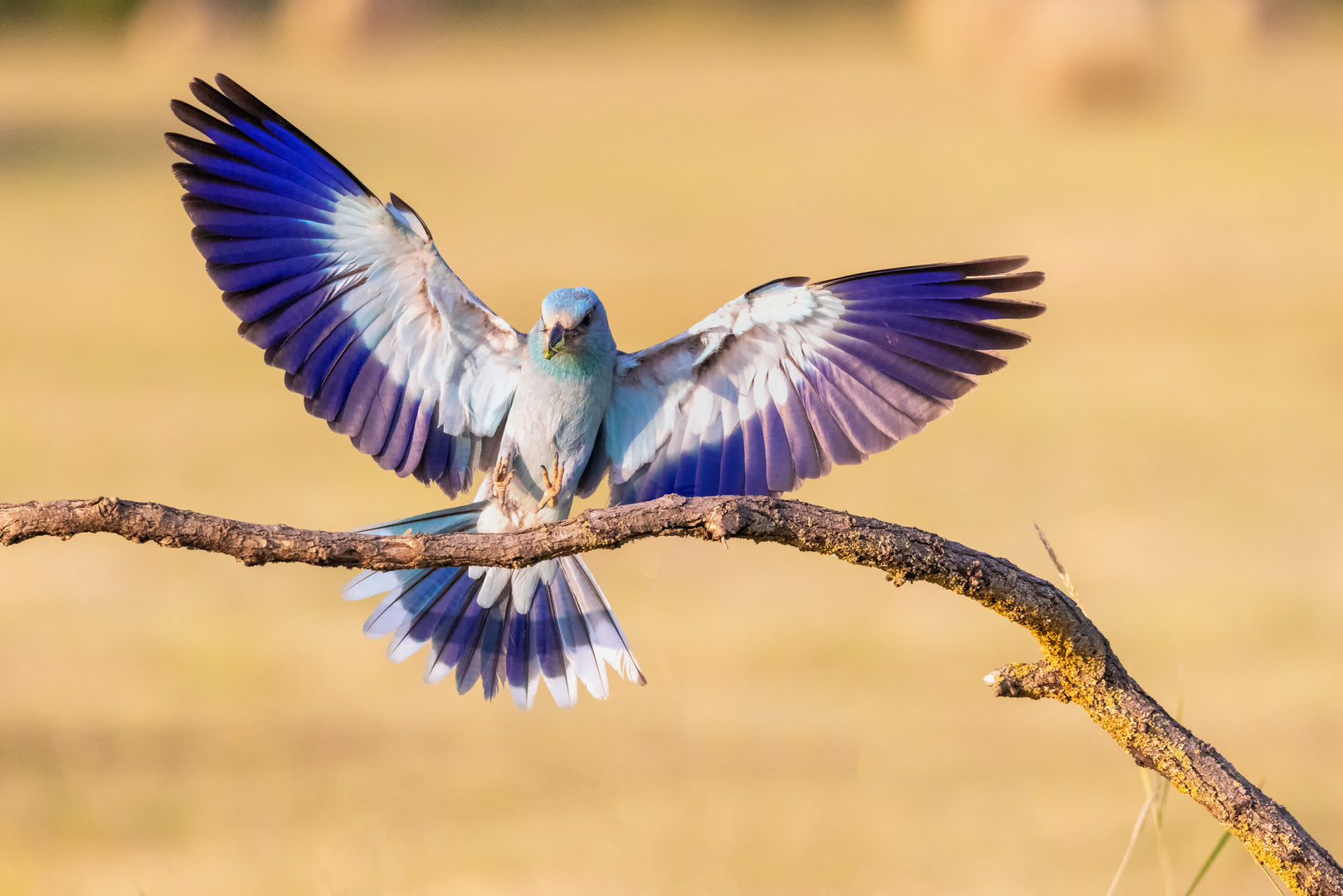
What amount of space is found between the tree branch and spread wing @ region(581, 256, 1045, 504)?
2.54ft

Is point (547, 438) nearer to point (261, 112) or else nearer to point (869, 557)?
point (261, 112)

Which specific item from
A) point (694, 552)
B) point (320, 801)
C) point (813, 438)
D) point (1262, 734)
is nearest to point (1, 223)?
point (694, 552)

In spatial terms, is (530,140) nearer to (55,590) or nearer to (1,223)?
(1,223)

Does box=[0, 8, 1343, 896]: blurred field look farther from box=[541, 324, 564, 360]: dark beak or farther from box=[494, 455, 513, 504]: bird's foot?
box=[541, 324, 564, 360]: dark beak

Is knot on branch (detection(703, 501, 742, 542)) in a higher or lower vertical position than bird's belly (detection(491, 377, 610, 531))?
lower

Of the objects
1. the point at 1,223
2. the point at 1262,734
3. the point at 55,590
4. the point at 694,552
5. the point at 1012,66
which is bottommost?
the point at 1262,734

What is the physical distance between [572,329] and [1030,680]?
4.44 ft

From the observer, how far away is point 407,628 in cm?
396

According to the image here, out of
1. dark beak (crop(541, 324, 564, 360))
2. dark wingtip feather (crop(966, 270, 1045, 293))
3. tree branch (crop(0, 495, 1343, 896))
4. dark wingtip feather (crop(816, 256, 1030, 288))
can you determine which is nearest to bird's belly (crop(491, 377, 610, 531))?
dark beak (crop(541, 324, 564, 360))

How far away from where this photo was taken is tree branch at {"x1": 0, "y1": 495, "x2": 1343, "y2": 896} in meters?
2.51

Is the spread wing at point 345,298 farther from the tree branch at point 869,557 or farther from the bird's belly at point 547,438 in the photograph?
the tree branch at point 869,557

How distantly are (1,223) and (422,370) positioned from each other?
16.2 metres

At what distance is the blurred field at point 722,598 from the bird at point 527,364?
88 cm

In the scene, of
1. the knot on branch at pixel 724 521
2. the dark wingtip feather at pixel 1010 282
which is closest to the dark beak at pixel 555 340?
the dark wingtip feather at pixel 1010 282
